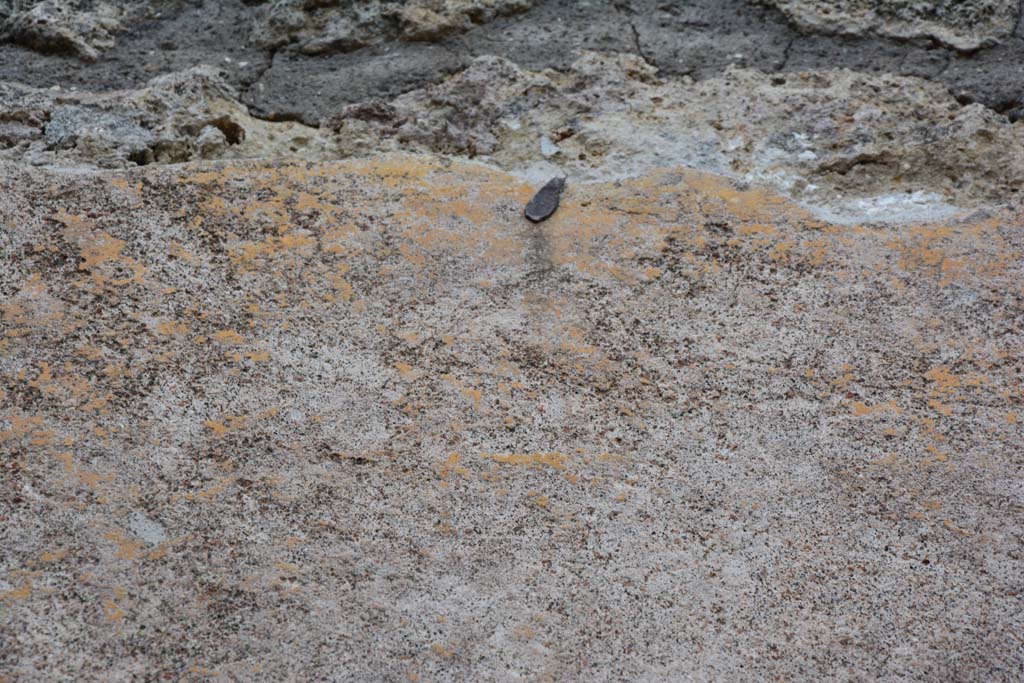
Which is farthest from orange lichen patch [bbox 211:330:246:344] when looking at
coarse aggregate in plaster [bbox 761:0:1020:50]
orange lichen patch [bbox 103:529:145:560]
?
coarse aggregate in plaster [bbox 761:0:1020:50]

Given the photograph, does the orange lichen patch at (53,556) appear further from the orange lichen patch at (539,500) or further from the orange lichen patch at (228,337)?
the orange lichen patch at (539,500)

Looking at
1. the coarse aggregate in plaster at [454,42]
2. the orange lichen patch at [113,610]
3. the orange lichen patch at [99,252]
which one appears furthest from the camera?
the coarse aggregate in plaster at [454,42]

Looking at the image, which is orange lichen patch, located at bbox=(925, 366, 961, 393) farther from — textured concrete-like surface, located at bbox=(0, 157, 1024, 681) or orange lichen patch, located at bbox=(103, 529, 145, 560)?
orange lichen patch, located at bbox=(103, 529, 145, 560)

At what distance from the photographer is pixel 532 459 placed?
1.11 meters

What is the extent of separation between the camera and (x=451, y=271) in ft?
4.07

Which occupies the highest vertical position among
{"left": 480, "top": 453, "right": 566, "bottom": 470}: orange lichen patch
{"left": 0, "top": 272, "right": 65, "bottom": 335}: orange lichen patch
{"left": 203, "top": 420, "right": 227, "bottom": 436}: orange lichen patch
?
{"left": 0, "top": 272, "right": 65, "bottom": 335}: orange lichen patch

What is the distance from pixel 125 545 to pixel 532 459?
0.43 meters

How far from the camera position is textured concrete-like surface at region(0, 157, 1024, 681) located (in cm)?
100

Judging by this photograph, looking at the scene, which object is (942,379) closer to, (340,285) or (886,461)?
(886,461)

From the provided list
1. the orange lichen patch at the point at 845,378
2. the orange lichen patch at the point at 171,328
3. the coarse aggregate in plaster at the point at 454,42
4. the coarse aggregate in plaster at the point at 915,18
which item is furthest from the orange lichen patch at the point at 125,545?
the coarse aggregate in plaster at the point at 915,18

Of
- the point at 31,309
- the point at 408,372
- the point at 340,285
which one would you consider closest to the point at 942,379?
the point at 408,372

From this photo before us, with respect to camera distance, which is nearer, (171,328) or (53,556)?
(53,556)

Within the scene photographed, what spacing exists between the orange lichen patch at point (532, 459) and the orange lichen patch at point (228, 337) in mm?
316

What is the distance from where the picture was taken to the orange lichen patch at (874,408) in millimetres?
1123
